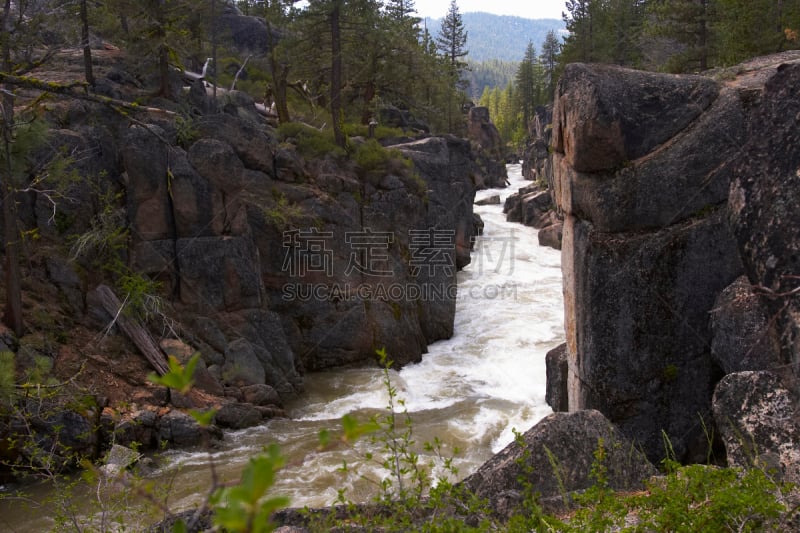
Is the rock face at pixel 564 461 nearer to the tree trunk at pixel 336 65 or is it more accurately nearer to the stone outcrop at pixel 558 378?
the stone outcrop at pixel 558 378

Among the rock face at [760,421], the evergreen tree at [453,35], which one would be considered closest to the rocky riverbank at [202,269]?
the rock face at [760,421]

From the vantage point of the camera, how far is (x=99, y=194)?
1305 cm

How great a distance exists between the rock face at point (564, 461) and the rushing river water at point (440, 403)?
1.46 m

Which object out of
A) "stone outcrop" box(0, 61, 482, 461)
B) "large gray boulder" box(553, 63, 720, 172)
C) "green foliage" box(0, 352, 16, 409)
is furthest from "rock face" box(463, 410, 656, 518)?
"stone outcrop" box(0, 61, 482, 461)

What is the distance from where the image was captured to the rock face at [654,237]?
8.02 m

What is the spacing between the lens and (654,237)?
26.7 ft

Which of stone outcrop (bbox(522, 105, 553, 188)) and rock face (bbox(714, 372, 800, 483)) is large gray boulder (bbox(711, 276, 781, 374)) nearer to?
rock face (bbox(714, 372, 800, 483))

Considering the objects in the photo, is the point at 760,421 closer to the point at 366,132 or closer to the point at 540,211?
the point at 366,132

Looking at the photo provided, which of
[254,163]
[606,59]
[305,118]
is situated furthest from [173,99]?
[606,59]

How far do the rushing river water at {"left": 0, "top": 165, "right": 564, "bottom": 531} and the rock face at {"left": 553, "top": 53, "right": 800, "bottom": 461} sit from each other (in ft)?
12.3

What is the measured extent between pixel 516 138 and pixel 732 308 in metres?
72.3

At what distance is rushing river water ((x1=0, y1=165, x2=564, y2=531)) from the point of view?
9.70m

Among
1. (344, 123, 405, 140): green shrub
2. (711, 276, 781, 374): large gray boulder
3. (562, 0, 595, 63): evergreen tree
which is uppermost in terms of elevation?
(562, 0, 595, 63): evergreen tree

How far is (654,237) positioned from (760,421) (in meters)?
3.25
